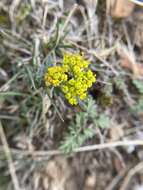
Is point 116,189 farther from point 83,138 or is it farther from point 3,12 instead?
point 3,12

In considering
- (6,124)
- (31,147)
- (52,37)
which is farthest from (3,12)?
(31,147)

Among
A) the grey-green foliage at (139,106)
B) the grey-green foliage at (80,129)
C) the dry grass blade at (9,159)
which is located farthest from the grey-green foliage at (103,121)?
the dry grass blade at (9,159)

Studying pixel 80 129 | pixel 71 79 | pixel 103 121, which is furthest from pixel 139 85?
pixel 71 79

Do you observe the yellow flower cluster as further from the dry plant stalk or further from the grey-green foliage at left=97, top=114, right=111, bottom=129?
the dry plant stalk

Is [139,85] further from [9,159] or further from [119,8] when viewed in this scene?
[9,159]

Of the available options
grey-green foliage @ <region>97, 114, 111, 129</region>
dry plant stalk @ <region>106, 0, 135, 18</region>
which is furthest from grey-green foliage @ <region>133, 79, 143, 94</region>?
dry plant stalk @ <region>106, 0, 135, 18</region>

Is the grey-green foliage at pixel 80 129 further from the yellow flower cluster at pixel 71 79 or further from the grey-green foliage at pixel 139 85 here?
the yellow flower cluster at pixel 71 79
